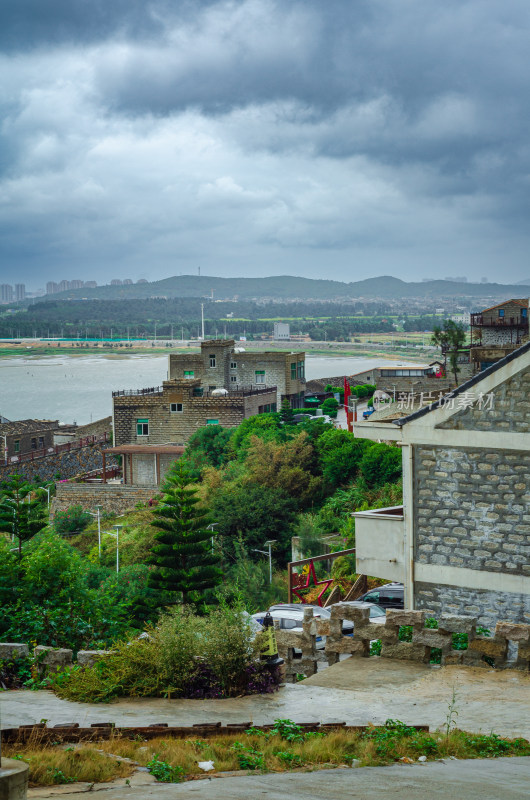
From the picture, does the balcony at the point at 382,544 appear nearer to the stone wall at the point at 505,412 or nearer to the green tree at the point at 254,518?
the stone wall at the point at 505,412

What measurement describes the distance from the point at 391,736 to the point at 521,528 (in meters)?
4.33

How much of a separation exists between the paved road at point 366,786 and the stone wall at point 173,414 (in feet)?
111

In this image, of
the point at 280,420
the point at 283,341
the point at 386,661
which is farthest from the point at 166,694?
the point at 283,341

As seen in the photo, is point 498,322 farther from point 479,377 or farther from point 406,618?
point 406,618

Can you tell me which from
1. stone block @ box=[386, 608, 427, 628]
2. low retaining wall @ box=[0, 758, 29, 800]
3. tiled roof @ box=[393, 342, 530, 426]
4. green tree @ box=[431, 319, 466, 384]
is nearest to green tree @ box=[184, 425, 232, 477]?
green tree @ box=[431, 319, 466, 384]

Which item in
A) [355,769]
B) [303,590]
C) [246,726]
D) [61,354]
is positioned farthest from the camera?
[61,354]

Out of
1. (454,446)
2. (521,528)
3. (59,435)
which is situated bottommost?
(59,435)

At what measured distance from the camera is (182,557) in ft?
63.4

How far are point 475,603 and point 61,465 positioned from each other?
36.1m

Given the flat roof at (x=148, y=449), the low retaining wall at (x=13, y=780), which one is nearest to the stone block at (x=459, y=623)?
the low retaining wall at (x=13, y=780)

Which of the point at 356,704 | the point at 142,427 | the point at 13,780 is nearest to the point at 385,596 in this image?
the point at 356,704

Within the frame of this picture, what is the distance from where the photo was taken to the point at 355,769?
20.0 ft

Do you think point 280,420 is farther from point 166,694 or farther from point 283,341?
point 283,341

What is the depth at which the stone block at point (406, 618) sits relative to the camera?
30.2ft
